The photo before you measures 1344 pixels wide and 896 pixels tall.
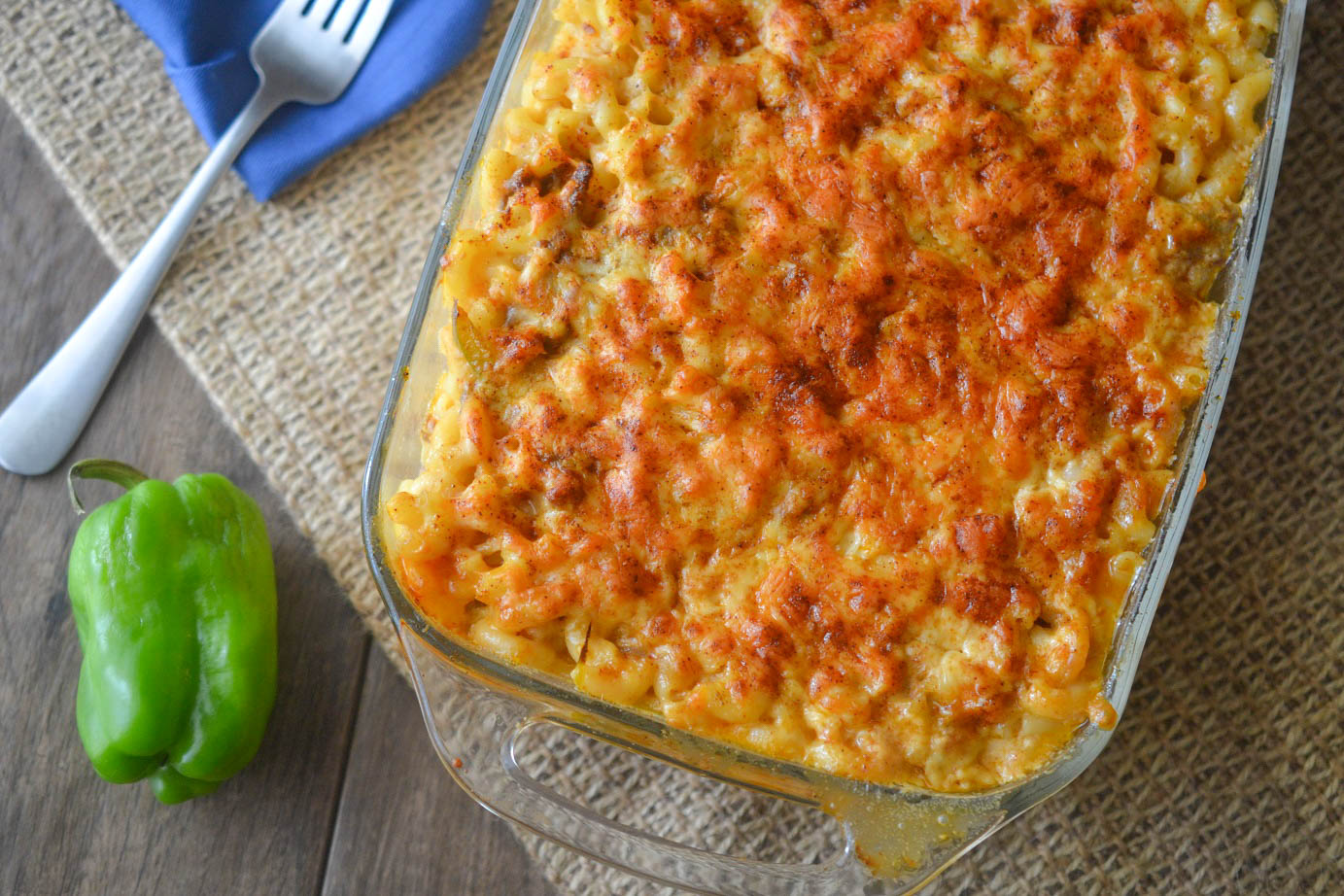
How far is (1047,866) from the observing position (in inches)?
82.8

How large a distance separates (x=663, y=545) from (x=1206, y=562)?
1.18 m

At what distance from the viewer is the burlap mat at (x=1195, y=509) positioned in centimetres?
211

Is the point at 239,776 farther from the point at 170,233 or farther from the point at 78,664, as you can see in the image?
the point at 170,233

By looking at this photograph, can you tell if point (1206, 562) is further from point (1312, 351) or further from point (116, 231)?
point (116, 231)

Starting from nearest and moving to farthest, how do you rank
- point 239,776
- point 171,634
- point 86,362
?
point 171,634, point 239,776, point 86,362

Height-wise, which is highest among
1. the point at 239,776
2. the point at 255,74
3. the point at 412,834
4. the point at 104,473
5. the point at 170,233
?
the point at 255,74

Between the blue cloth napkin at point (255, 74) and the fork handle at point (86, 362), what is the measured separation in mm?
110

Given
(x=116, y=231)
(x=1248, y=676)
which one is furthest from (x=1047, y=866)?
(x=116, y=231)

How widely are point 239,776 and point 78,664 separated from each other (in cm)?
39

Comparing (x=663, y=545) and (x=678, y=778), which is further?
(x=678, y=778)

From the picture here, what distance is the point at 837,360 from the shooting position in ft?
5.75

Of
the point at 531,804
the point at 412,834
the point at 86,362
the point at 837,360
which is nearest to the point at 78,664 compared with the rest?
the point at 86,362

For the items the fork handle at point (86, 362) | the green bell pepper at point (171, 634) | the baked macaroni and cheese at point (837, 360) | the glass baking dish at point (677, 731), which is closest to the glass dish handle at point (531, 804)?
the glass baking dish at point (677, 731)

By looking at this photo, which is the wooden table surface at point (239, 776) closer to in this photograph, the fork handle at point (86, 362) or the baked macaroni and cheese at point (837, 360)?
the fork handle at point (86, 362)
